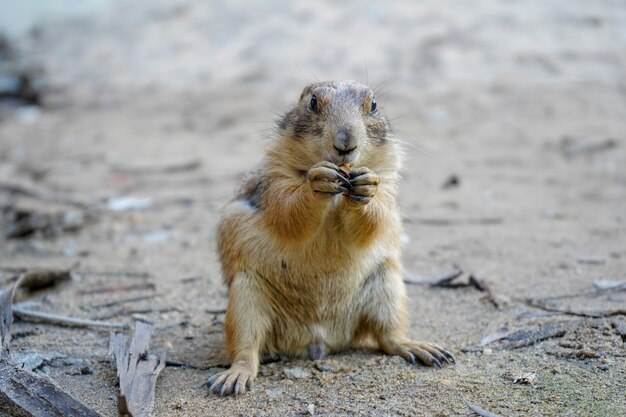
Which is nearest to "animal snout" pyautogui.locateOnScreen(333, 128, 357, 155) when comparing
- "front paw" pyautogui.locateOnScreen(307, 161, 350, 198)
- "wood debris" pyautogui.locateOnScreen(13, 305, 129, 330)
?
"front paw" pyautogui.locateOnScreen(307, 161, 350, 198)

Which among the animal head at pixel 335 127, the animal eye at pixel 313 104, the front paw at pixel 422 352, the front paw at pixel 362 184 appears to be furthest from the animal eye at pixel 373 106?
the front paw at pixel 422 352

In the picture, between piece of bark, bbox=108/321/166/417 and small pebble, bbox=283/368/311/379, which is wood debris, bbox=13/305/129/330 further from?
small pebble, bbox=283/368/311/379

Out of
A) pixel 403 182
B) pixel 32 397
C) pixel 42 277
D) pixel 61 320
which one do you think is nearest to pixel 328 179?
pixel 32 397

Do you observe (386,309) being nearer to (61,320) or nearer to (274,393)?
(274,393)

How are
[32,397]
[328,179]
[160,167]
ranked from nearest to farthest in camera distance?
[32,397]
[328,179]
[160,167]

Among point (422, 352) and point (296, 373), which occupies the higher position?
point (422, 352)

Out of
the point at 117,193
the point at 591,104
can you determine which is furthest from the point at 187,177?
the point at 591,104
